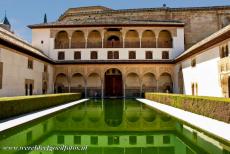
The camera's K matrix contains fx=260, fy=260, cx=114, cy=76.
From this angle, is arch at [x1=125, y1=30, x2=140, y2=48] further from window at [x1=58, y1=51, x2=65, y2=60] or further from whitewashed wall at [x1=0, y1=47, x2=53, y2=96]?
whitewashed wall at [x1=0, y1=47, x2=53, y2=96]

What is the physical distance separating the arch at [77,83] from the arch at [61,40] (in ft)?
13.2

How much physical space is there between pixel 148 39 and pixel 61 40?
11635mm

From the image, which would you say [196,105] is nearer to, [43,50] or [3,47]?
[3,47]

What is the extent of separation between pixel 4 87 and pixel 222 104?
15002 mm

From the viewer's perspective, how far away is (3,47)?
1869 cm

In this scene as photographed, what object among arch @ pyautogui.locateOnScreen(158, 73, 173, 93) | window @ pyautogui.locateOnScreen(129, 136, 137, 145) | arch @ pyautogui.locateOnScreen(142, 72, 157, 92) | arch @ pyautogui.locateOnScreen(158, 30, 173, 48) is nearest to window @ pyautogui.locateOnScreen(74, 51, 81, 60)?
arch @ pyautogui.locateOnScreen(142, 72, 157, 92)

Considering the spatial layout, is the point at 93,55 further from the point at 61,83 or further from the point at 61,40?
the point at 61,83

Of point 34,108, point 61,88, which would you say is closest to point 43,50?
point 61,88

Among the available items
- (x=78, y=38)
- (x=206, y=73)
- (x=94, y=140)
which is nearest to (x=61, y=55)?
(x=78, y=38)

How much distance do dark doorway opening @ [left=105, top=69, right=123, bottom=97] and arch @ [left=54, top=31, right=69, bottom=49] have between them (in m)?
6.66

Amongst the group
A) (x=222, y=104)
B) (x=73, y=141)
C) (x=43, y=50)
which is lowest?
(x=73, y=141)

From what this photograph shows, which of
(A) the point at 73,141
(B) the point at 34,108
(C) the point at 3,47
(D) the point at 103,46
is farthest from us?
(D) the point at 103,46

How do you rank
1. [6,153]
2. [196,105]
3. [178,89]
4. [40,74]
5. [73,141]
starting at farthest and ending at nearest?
1. [178,89]
2. [40,74]
3. [196,105]
4. [73,141]
5. [6,153]

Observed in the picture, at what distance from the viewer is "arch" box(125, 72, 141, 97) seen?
33594mm
